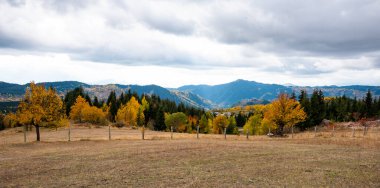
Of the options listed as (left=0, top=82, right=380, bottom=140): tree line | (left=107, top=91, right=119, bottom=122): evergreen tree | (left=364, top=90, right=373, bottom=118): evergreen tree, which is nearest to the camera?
(left=0, top=82, right=380, bottom=140): tree line

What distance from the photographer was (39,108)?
149 ft

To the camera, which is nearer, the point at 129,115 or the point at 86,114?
the point at 86,114

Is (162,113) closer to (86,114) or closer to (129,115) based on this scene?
(129,115)

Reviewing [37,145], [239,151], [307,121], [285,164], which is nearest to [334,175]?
[285,164]

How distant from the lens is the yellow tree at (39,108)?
1778 inches

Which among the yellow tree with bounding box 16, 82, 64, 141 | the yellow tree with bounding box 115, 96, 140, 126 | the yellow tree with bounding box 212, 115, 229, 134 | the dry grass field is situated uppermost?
the yellow tree with bounding box 16, 82, 64, 141

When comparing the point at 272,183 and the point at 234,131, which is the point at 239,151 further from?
the point at 234,131

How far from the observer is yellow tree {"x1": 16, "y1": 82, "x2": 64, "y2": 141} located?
45.2 meters

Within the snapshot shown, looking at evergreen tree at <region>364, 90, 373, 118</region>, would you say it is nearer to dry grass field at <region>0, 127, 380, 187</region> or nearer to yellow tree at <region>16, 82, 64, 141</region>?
dry grass field at <region>0, 127, 380, 187</region>

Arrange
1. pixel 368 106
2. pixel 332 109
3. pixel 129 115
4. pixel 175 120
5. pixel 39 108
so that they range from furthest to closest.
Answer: pixel 332 109, pixel 175 120, pixel 368 106, pixel 129 115, pixel 39 108

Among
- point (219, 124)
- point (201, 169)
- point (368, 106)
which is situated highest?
point (368, 106)

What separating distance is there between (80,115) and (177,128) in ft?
117

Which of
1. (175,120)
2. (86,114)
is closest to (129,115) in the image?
(86,114)

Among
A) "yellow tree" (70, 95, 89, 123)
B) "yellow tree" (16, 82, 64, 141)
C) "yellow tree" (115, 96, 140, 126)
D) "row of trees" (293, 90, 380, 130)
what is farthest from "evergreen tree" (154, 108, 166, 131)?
"yellow tree" (16, 82, 64, 141)
